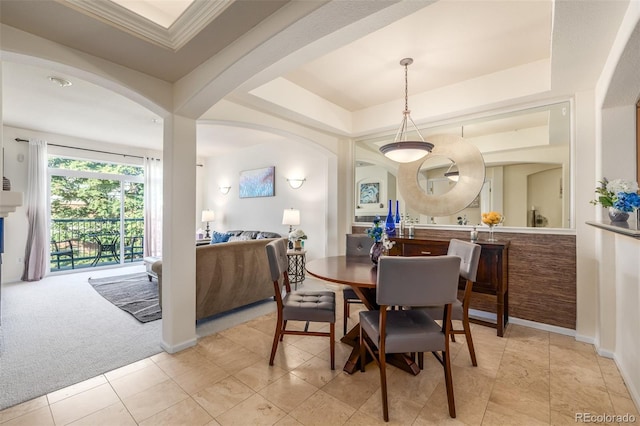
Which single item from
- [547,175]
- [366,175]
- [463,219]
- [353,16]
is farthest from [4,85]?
[547,175]

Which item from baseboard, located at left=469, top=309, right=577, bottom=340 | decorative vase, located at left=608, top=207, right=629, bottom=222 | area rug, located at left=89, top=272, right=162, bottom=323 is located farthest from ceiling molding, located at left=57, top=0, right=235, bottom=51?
baseboard, located at left=469, top=309, right=577, bottom=340

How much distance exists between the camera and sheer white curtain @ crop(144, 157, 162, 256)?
6.28m

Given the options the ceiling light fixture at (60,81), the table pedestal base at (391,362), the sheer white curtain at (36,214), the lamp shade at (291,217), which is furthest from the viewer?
the lamp shade at (291,217)

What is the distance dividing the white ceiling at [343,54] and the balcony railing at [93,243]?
214 centimetres

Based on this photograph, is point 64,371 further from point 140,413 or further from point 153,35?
point 153,35

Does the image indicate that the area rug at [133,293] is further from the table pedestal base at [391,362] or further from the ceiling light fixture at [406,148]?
the ceiling light fixture at [406,148]

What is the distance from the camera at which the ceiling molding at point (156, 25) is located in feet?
5.31

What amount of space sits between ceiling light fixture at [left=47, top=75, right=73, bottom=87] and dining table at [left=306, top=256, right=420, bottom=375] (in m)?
3.44

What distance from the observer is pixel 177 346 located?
2.50 metres

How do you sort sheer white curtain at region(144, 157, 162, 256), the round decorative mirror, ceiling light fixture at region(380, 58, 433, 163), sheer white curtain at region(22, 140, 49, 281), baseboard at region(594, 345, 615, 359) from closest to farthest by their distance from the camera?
baseboard at region(594, 345, 615, 359)
ceiling light fixture at region(380, 58, 433, 163)
the round decorative mirror
sheer white curtain at region(22, 140, 49, 281)
sheer white curtain at region(144, 157, 162, 256)

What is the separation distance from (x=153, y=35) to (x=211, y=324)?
2748mm

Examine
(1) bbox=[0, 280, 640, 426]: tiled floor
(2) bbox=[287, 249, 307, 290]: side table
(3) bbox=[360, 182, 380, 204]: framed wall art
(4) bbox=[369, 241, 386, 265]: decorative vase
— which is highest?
(3) bbox=[360, 182, 380, 204]: framed wall art

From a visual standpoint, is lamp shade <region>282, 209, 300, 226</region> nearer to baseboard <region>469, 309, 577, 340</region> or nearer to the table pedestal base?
the table pedestal base
